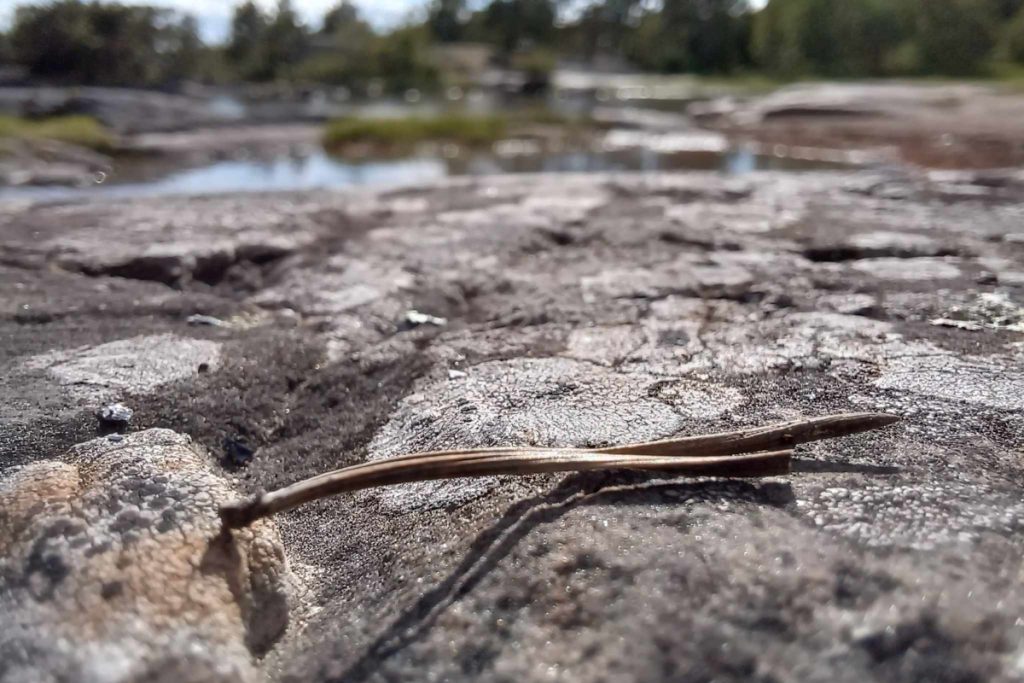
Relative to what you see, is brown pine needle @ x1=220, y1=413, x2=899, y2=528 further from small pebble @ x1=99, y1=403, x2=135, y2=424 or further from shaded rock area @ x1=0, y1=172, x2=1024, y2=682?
small pebble @ x1=99, y1=403, x2=135, y2=424

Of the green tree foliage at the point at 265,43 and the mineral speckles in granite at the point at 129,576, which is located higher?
the green tree foliage at the point at 265,43

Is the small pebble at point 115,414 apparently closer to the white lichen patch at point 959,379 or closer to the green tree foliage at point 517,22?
the white lichen patch at point 959,379

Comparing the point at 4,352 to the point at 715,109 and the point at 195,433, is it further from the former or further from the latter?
the point at 715,109

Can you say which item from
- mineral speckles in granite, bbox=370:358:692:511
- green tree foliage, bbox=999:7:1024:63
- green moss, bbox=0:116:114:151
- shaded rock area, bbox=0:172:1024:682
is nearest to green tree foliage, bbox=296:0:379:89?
green moss, bbox=0:116:114:151

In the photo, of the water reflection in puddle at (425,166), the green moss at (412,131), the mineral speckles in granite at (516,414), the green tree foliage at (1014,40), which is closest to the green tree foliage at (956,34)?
the green tree foliage at (1014,40)

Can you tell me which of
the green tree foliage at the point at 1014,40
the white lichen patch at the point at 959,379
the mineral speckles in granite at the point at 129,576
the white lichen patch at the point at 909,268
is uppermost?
the green tree foliage at the point at 1014,40

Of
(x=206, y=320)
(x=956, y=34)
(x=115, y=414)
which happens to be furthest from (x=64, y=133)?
(x=956, y=34)

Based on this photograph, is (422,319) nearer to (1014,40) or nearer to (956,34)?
(956,34)
